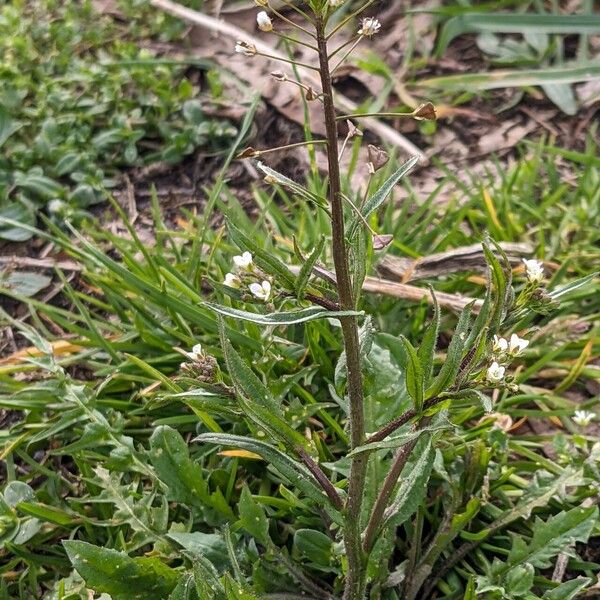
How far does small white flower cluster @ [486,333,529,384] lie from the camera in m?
1.17

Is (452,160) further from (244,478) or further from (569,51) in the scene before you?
(244,478)

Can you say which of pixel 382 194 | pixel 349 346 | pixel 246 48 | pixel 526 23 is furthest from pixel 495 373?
pixel 526 23

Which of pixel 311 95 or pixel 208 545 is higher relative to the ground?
pixel 311 95

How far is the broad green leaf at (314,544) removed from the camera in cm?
160

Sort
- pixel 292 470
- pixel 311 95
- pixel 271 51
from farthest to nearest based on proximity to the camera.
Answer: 1. pixel 271 51
2. pixel 292 470
3. pixel 311 95

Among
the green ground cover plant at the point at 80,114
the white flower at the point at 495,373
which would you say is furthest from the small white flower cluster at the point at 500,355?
the green ground cover plant at the point at 80,114

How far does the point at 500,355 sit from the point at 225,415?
2.32 feet

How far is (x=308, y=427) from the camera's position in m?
1.96

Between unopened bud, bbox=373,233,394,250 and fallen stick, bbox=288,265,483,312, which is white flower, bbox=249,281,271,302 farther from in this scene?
fallen stick, bbox=288,265,483,312

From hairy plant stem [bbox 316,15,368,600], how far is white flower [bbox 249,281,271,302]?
11 cm

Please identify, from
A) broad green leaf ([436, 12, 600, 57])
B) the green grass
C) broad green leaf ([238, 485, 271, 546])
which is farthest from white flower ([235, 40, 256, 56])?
broad green leaf ([436, 12, 600, 57])

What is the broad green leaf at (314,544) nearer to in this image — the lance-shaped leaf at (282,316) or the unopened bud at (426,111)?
the lance-shaped leaf at (282,316)

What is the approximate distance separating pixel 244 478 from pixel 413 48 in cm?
230

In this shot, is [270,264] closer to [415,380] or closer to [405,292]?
[415,380]
